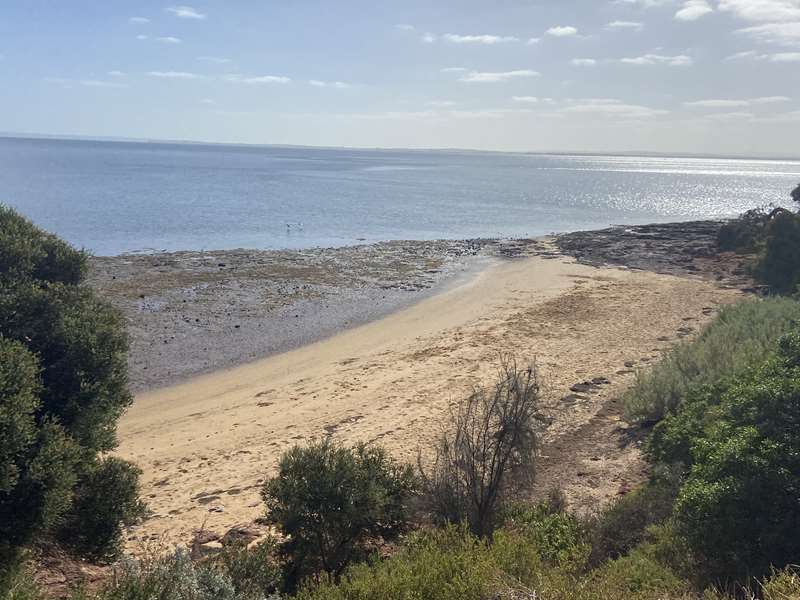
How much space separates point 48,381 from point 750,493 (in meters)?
9.09

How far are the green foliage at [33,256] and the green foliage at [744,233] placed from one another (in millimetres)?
36682

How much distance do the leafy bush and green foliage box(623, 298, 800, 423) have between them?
10155 millimetres

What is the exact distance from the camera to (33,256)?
10.4 metres

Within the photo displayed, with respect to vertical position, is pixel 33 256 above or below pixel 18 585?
above

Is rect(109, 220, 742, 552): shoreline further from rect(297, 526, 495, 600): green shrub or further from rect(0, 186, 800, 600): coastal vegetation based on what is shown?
rect(297, 526, 495, 600): green shrub

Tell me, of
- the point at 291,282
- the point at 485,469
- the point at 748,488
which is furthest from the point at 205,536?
the point at 291,282

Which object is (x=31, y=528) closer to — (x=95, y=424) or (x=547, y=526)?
(x=95, y=424)

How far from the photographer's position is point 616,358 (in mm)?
19250

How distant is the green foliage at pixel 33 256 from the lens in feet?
32.5

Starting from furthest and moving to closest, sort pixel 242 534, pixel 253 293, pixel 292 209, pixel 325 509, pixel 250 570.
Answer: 1. pixel 292 209
2. pixel 253 293
3. pixel 242 534
4. pixel 325 509
5. pixel 250 570

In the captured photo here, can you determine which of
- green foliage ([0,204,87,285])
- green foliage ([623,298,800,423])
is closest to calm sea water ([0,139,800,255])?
green foliage ([0,204,87,285])

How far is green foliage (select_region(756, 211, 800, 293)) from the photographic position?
27.4 metres

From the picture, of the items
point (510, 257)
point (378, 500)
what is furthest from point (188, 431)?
point (510, 257)

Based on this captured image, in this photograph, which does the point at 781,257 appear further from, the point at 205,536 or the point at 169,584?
the point at 169,584
